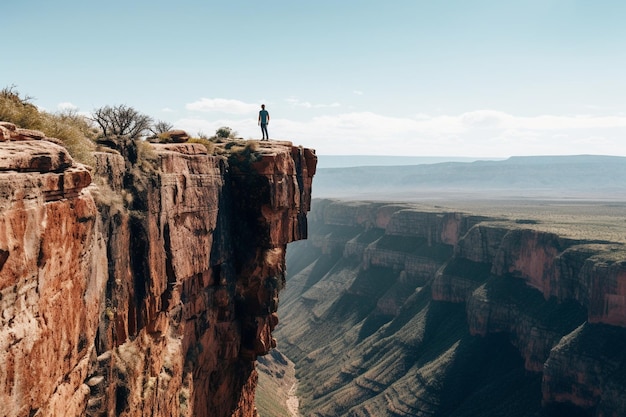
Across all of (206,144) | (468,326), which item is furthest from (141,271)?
(468,326)

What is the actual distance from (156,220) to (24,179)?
28.8 ft

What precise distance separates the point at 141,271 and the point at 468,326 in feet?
248

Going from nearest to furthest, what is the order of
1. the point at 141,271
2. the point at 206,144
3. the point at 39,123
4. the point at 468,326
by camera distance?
the point at 39,123
the point at 141,271
the point at 206,144
the point at 468,326

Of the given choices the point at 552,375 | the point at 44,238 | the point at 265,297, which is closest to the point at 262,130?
the point at 265,297

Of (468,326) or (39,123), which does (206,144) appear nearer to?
(39,123)

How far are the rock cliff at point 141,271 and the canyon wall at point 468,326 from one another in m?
42.6

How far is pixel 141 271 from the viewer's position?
55.2 feet

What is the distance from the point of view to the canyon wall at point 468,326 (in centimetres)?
5956

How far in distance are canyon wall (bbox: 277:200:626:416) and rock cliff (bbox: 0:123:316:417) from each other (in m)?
42.6

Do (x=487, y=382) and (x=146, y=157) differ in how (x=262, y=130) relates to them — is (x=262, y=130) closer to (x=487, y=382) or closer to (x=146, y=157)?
(x=146, y=157)

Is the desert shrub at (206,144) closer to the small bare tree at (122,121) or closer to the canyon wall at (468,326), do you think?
the small bare tree at (122,121)

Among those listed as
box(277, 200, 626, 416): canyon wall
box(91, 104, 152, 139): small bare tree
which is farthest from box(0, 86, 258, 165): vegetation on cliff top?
box(277, 200, 626, 416): canyon wall

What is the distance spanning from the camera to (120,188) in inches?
630

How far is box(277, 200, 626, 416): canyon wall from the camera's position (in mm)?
59562
